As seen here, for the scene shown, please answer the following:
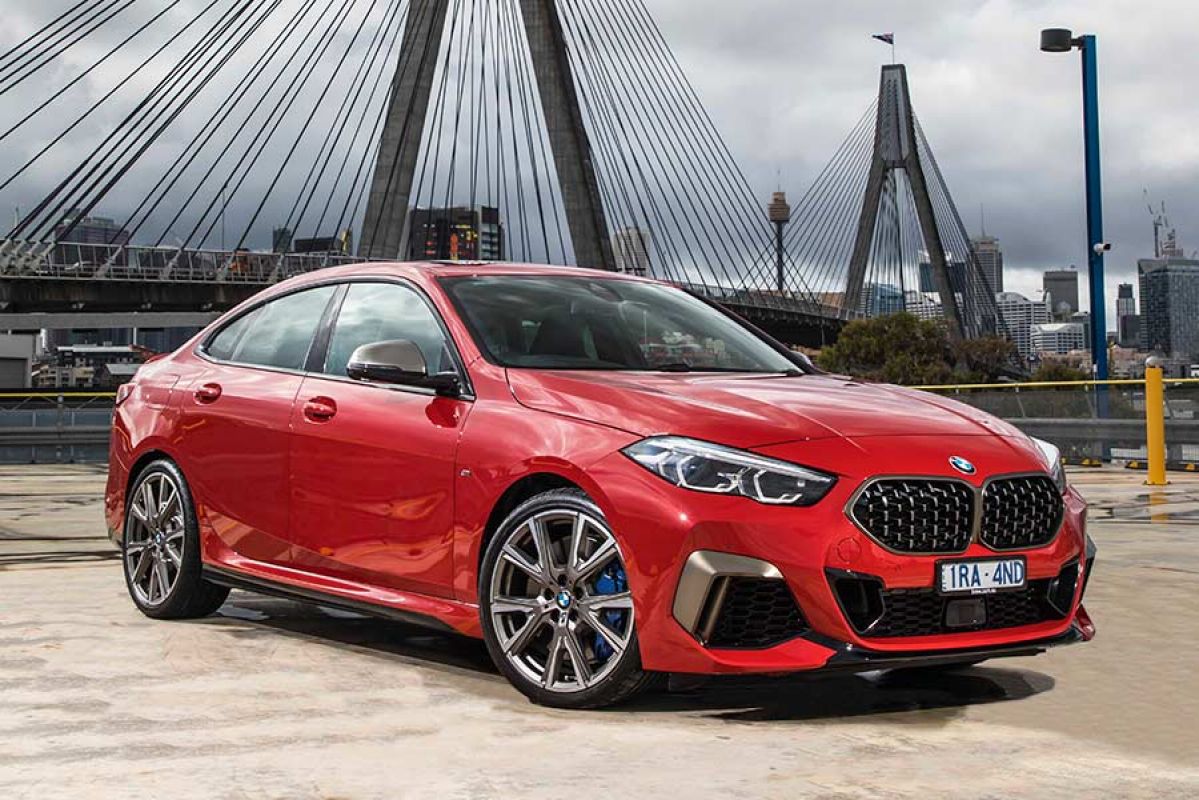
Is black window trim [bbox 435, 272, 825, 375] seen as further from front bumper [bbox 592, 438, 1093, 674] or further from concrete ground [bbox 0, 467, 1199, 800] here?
concrete ground [bbox 0, 467, 1199, 800]

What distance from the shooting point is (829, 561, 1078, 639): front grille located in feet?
14.9

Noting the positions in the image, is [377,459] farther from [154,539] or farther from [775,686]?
[154,539]

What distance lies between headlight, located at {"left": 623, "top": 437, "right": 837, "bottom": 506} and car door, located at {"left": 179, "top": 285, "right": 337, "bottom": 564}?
201 cm

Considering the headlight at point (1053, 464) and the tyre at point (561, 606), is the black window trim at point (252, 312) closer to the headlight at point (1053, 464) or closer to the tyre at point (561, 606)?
the tyre at point (561, 606)

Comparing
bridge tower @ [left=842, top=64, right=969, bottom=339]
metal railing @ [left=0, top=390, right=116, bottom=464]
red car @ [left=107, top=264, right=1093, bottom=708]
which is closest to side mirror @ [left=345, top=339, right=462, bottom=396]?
red car @ [left=107, top=264, right=1093, bottom=708]

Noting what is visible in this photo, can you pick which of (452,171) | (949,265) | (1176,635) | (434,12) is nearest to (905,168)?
(949,265)

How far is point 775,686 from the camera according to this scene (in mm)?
5328

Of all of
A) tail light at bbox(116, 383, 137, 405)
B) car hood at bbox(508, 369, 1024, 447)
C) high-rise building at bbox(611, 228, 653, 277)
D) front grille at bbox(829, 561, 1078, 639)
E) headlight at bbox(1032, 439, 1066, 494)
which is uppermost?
high-rise building at bbox(611, 228, 653, 277)

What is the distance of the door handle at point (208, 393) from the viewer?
6617 millimetres

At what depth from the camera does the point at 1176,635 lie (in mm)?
6348

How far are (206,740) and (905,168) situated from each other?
83.7m

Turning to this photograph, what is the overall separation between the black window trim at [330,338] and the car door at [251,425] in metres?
0.02

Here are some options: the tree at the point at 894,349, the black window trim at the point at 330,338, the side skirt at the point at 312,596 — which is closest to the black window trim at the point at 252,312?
the black window trim at the point at 330,338

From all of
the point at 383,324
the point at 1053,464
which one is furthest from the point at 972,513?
the point at 383,324
